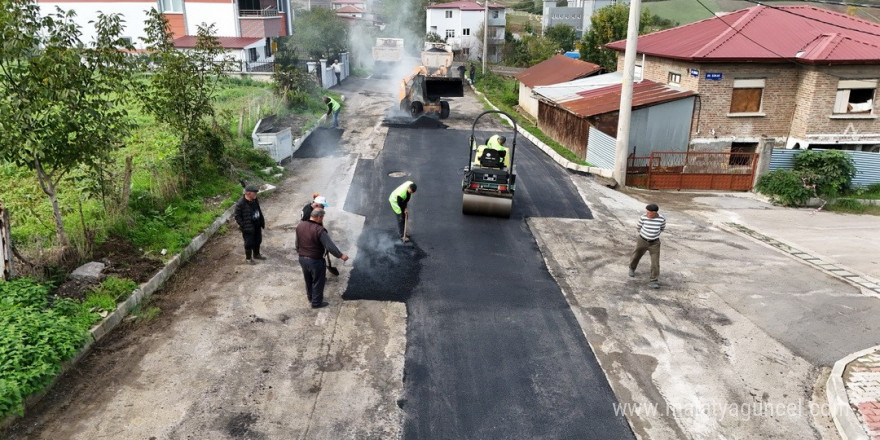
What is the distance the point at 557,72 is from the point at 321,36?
22288mm

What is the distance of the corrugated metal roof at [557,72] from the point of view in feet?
91.9

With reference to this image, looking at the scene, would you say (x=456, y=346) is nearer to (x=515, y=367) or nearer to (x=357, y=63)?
(x=515, y=367)

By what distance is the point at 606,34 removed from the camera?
126 feet

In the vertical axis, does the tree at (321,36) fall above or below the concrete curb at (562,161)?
above

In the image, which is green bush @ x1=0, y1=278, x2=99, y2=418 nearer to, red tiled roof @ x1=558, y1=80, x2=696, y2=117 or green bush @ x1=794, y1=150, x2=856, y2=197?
red tiled roof @ x1=558, y1=80, x2=696, y2=117

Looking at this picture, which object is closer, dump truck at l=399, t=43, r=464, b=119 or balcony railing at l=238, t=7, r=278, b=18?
dump truck at l=399, t=43, r=464, b=119

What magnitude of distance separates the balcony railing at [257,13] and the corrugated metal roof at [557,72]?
699 inches

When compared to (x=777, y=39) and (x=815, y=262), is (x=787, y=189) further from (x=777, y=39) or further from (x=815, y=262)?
(x=777, y=39)

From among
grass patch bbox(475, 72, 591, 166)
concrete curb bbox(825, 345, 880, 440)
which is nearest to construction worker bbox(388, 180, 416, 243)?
concrete curb bbox(825, 345, 880, 440)

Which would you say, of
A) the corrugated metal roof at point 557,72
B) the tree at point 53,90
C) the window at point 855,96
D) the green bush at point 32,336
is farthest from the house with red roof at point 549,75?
the green bush at point 32,336

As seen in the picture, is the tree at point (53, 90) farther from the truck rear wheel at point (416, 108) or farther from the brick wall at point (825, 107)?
the brick wall at point (825, 107)

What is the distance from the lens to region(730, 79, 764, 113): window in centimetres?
1928

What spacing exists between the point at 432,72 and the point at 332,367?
2080cm

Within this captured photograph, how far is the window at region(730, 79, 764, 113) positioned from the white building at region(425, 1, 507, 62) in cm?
4707
